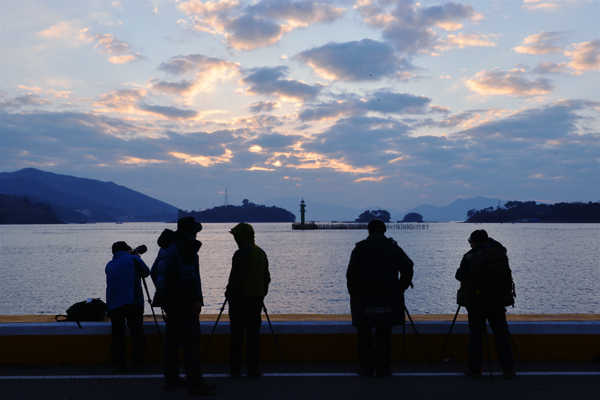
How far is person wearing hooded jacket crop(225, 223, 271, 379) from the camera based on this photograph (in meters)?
6.01

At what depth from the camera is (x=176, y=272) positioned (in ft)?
18.7

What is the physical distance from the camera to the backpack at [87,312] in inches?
273

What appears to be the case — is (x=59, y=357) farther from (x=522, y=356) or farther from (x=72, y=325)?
(x=522, y=356)

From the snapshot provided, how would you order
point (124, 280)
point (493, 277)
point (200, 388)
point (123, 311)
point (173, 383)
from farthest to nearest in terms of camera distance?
point (124, 280) → point (123, 311) → point (493, 277) → point (173, 383) → point (200, 388)

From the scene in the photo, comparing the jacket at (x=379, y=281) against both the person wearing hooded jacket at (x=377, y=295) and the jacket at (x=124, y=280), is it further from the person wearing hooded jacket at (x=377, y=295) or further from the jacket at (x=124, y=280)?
the jacket at (x=124, y=280)

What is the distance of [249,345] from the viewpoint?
603 centimetres

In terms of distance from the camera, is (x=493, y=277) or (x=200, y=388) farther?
(x=493, y=277)

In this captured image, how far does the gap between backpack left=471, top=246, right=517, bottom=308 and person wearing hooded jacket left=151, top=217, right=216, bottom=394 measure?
3.70m

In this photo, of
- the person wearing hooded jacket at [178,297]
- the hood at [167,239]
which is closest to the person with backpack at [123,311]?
the person wearing hooded jacket at [178,297]

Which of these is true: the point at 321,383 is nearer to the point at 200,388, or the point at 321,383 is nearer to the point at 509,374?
the point at 200,388

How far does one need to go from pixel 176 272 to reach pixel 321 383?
7.66 feet

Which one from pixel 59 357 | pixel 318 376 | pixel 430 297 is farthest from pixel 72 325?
pixel 430 297

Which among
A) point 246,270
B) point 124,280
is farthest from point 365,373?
point 124,280

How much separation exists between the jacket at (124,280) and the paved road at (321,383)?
991 millimetres
